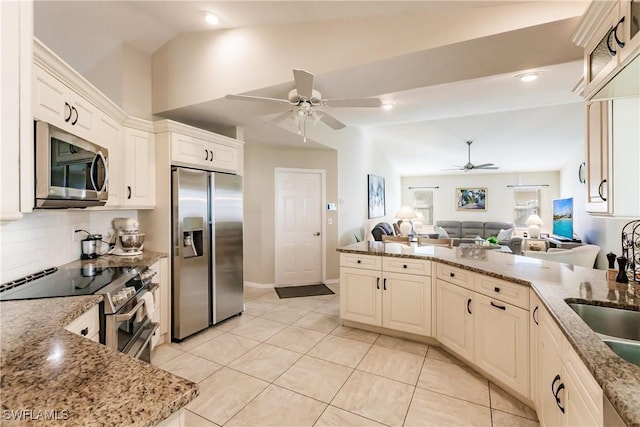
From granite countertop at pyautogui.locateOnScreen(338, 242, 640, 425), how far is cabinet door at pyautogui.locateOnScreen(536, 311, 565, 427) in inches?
6.4

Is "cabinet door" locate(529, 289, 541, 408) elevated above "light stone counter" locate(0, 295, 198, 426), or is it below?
below

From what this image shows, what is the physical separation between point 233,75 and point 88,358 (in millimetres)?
2443

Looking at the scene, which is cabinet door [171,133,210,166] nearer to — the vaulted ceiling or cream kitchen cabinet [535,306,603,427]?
the vaulted ceiling

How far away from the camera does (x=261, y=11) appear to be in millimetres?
2303

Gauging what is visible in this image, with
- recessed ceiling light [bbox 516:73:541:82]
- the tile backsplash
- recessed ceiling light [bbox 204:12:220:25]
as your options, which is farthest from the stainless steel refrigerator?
recessed ceiling light [bbox 516:73:541:82]

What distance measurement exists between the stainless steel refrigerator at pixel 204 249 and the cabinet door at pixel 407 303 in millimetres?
1816

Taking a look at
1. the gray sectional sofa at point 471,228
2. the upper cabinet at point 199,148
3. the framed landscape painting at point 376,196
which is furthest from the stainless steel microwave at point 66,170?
the gray sectional sofa at point 471,228

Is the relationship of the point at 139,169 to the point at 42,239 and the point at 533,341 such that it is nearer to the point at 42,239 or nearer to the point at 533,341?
the point at 42,239

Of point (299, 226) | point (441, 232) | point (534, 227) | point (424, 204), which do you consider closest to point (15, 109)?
point (299, 226)

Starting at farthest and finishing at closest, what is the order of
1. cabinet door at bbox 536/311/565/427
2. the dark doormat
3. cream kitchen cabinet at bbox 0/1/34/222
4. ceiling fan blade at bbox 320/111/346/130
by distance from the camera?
1. the dark doormat
2. ceiling fan blade at bbox 320/111/346/130
3. cabinet door at bbox 536/311/565/427
4. cream kitchen cabinet at bbox 0/1/34/222

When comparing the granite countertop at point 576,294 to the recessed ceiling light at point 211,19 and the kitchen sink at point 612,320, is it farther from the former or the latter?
the recessed ceiling light at point 211,19

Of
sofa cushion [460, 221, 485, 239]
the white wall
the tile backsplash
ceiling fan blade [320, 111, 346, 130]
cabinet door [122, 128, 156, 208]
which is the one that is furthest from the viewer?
sofa cushion [460, 221, 485, 239]

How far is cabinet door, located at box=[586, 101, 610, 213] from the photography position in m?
Answer: 1.49

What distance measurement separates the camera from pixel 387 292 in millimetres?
3041
